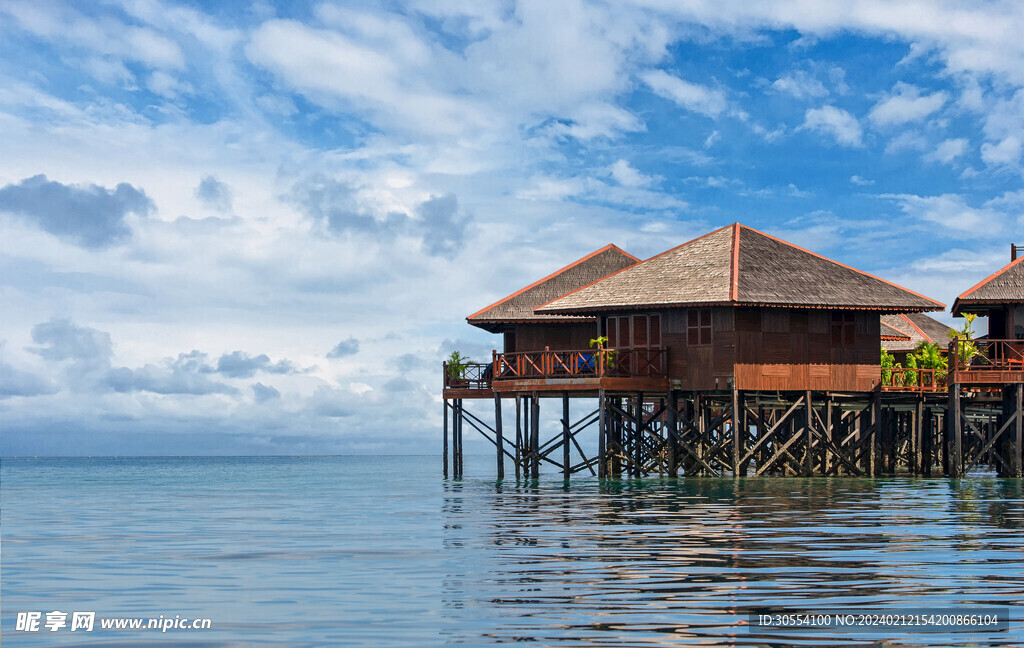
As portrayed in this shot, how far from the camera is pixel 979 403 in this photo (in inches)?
1517

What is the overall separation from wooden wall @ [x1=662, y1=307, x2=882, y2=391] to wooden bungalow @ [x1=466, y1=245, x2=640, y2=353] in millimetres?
4963

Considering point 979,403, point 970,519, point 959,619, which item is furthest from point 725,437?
point 959,619

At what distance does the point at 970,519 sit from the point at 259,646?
47.1 ft

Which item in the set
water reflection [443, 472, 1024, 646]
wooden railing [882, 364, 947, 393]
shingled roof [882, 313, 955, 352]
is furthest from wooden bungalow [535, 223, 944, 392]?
shingled roof [882, 313, 955, 352]

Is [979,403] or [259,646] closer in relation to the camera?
[259,646]

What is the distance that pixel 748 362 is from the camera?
3272cm

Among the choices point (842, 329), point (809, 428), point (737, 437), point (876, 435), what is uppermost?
point (842, 329)

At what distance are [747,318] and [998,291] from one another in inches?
348

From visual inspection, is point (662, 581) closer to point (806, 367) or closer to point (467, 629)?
point (467, 629)

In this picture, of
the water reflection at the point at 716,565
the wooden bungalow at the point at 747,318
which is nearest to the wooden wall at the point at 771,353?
the wooden bungalow at the point at 747,318

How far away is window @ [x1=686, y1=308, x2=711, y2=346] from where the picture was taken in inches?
1298

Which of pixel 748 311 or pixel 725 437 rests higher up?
pixel 748 311

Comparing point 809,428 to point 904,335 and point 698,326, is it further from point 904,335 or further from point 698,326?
point 904,335

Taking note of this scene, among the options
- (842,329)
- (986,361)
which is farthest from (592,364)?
(986,361)
